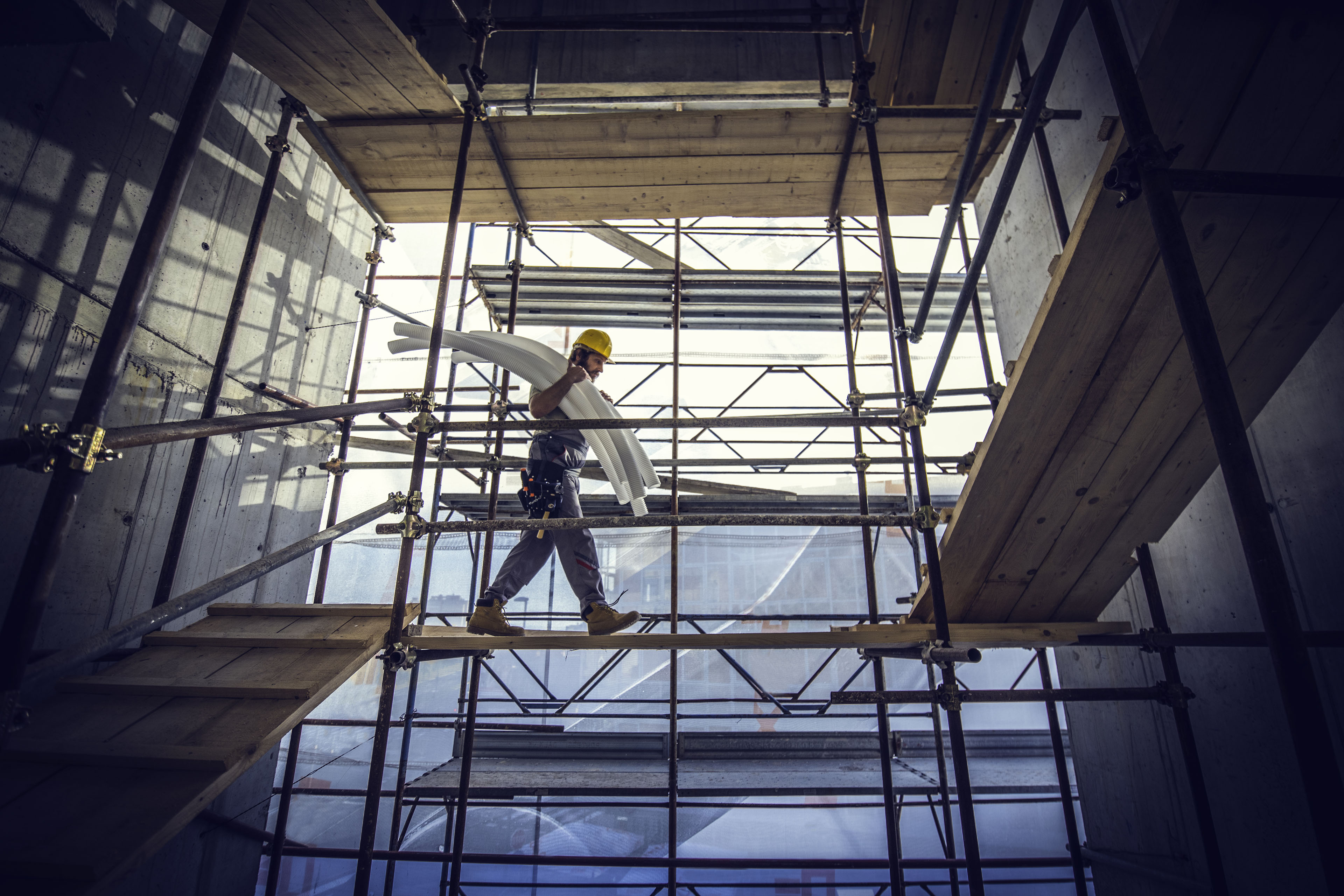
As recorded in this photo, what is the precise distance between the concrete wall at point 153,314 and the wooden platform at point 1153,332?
487 cm

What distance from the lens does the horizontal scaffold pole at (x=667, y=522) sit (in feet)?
9.25

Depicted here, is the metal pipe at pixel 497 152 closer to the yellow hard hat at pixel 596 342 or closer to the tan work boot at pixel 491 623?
the yellow hard hat at pixel 596 342

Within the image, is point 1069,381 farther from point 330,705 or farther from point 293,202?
point 330,705

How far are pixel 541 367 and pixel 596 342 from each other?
0.50 m

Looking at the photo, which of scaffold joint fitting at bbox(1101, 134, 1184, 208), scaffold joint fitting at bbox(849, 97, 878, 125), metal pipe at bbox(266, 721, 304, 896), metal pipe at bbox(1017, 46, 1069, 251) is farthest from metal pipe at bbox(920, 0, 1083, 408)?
metal pipe at bbox(266, 721, 304, 896)

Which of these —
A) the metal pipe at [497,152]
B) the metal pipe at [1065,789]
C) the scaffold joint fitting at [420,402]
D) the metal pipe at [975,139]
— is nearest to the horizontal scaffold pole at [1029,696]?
the metal pipe at [1065,789]

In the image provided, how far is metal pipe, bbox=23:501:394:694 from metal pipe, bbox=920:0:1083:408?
3.22 metres

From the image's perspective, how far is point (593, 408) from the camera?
151 inches

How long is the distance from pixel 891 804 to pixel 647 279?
574cm

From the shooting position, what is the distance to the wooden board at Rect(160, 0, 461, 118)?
3.14 meters

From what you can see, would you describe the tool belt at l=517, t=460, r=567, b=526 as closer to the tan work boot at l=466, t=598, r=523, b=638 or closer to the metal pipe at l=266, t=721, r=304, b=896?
the tan work boot at l=466, t=598, r=523, b=638

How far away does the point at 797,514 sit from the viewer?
342 centimetres

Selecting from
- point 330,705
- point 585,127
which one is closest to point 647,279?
point 585,127

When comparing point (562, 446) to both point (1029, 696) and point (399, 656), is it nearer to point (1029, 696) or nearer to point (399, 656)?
point (399, 656)
